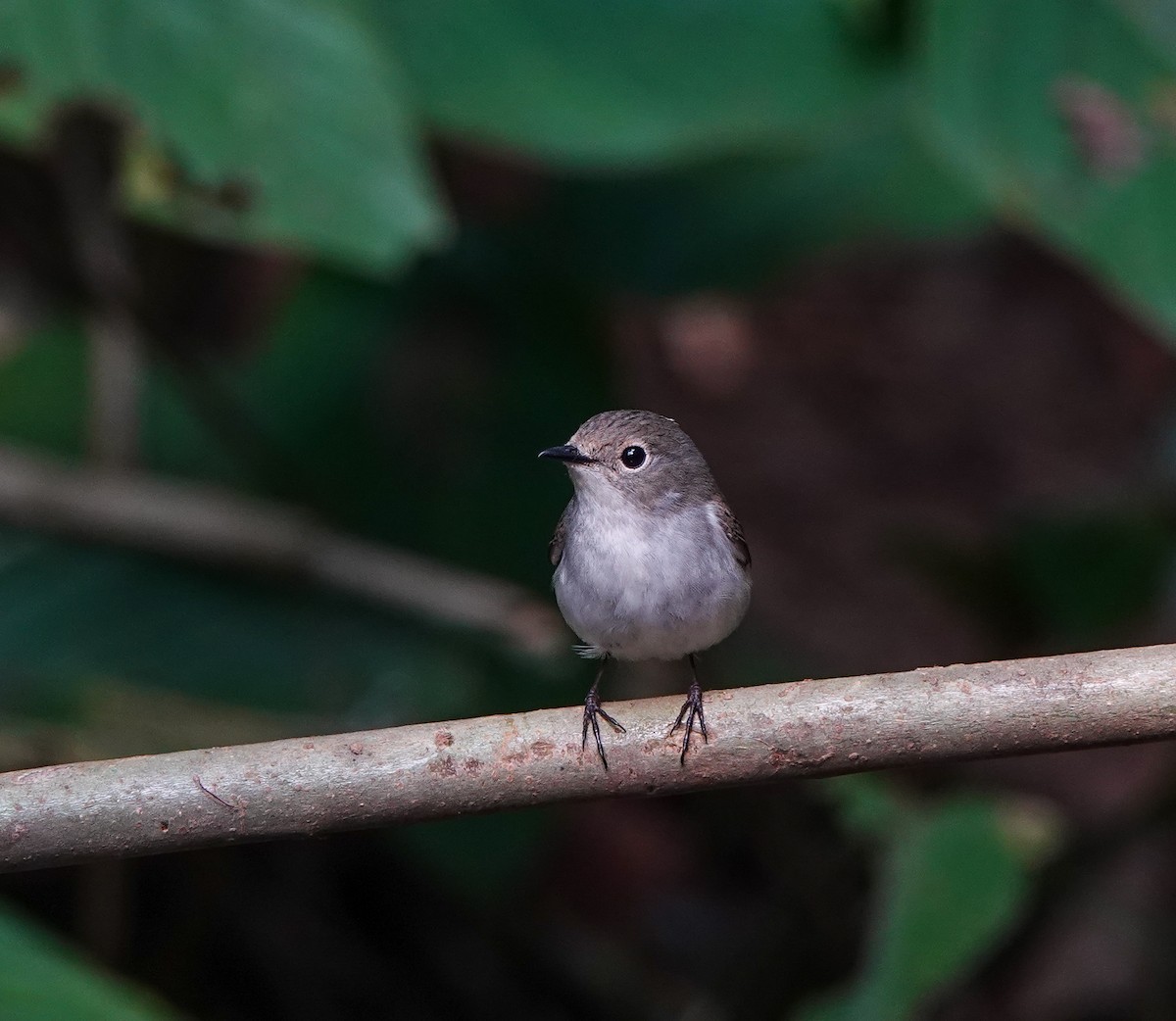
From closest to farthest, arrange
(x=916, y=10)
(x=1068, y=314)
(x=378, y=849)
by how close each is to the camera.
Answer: (x=916, y=10)
(x=378, y=849)
(x=1068, y=314)

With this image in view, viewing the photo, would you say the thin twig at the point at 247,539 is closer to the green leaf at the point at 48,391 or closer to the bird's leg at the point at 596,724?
the green leaf at the point at 48,391

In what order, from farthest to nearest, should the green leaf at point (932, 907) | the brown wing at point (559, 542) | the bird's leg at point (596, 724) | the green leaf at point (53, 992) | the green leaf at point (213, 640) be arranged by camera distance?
the green leaf at point (213, 640) < the green leaf at point (932, 907) < the brown wing at point (559, 542) < the green leaf at point (53, 992) < the bird's leg at point (596, 724)

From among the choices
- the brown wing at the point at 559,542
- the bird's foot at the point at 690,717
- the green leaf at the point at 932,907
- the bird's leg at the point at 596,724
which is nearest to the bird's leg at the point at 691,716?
the bird's foot at the point at 690,717

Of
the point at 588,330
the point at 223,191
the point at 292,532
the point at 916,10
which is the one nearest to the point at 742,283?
the point at 588,330

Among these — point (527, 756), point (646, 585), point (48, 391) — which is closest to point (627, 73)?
point (646, 585)

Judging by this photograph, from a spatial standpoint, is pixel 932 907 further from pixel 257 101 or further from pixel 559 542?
pixel 257 101

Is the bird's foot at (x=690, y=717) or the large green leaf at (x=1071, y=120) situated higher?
the large green leaf at (x=1071, y=120)

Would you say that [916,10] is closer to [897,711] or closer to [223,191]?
[223,191]

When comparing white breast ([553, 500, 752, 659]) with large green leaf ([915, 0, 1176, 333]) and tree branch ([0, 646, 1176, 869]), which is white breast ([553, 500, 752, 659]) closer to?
tree branch ([0, 646, 1176, 869])
